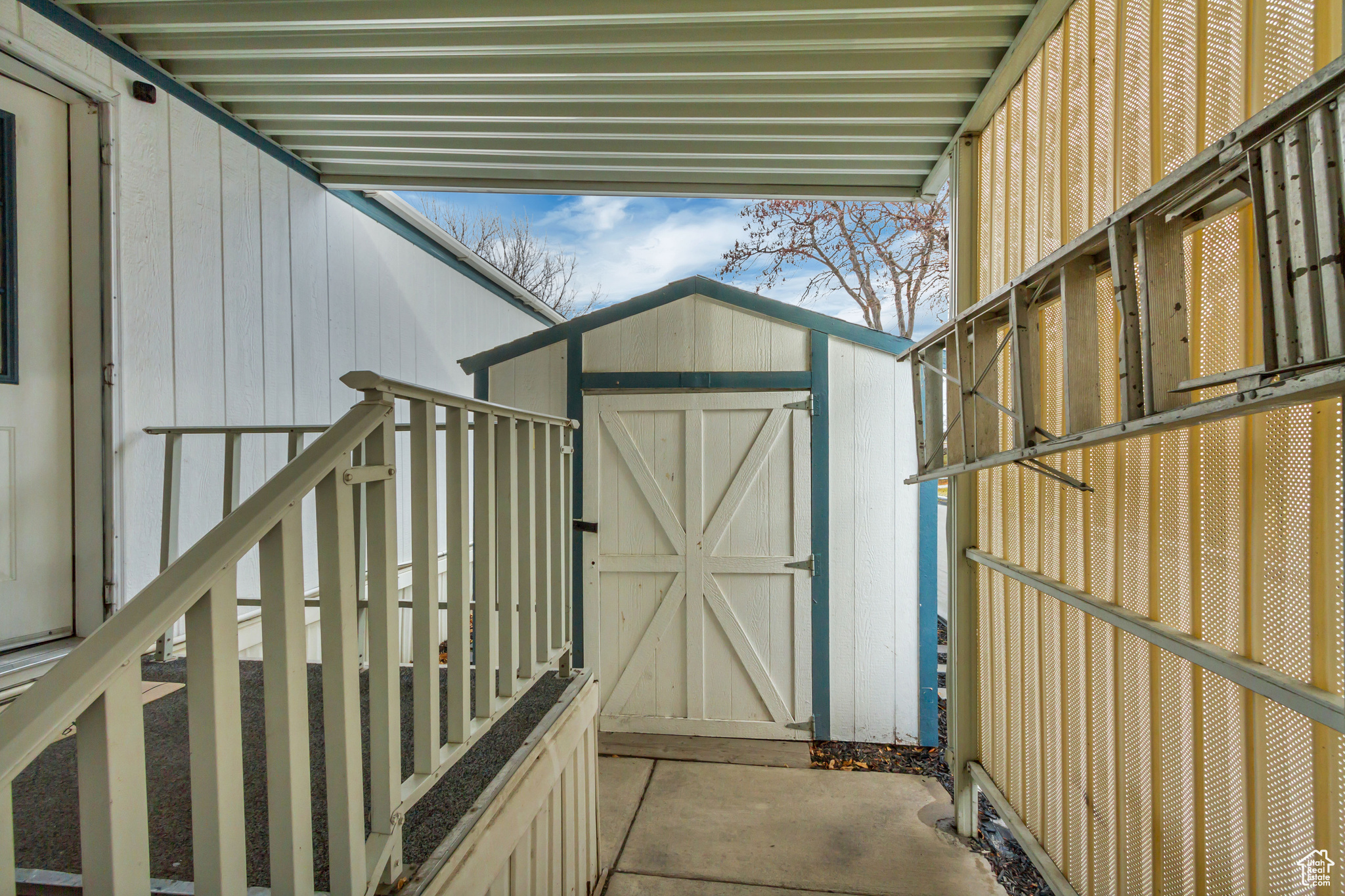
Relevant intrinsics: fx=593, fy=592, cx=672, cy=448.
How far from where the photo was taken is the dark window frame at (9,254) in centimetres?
204

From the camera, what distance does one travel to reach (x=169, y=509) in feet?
8.16

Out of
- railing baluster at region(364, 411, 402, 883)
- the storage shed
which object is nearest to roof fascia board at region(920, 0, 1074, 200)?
the storage shed

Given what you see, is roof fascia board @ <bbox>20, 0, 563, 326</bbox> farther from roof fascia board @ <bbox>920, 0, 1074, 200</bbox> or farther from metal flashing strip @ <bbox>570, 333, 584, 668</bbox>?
roof fascia board @ <bbox>920, 0, 1074, 200</bbox>

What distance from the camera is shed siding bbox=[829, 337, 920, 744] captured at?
3.48 metres

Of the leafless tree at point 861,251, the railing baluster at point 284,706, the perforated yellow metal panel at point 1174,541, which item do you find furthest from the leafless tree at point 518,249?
the railing baluster at point 284,706

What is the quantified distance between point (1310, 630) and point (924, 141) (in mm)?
2647

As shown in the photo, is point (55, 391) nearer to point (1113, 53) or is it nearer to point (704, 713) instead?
point (704, 713)

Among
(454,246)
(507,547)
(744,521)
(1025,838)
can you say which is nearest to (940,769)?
(1025,838)

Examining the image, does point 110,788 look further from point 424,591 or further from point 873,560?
point 873,560

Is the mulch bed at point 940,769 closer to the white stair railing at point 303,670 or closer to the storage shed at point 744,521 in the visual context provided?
the storage shed at point 744,521

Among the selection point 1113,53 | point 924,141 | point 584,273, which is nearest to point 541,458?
point 1113,53

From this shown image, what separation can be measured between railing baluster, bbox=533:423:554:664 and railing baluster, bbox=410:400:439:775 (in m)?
0.71

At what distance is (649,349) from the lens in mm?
3656

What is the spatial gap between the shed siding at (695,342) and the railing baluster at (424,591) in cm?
244
